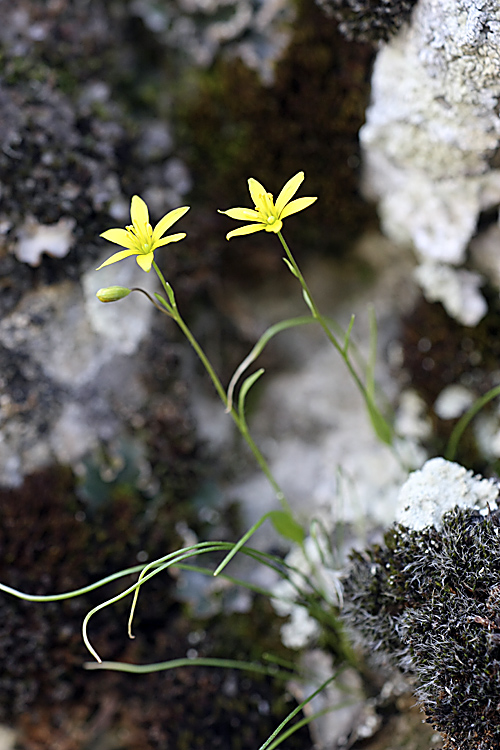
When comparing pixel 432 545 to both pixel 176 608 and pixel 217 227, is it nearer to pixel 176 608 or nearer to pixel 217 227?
pixel 176 608

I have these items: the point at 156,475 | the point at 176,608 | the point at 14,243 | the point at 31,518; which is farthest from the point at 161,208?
the point at 176,608

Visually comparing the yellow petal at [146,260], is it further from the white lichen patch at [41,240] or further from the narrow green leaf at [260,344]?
the white lichen patch at [41,240]

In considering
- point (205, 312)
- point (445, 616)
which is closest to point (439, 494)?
point (445, 616)

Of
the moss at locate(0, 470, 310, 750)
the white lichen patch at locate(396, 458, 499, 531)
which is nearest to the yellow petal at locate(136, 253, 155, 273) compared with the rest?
the white lichen patch at locate(396, 458, 499, 531)

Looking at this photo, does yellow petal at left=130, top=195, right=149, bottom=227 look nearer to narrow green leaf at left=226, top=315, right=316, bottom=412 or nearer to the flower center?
the flower center

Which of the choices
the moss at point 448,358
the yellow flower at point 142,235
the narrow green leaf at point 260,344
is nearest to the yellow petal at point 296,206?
the yellow flower at point 142,235

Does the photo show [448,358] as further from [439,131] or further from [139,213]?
[139,213]
